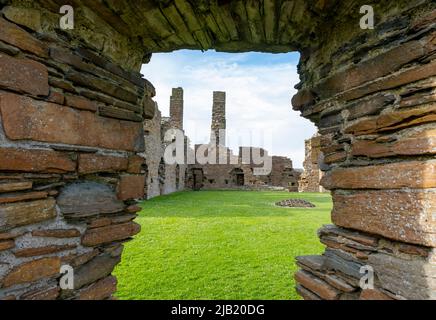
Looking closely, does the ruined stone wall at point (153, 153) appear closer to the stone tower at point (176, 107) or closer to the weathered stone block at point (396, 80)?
the stone tower at point (176, 107)

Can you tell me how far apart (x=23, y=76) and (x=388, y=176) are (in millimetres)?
2272

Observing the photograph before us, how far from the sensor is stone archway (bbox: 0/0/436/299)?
1551 millimetres

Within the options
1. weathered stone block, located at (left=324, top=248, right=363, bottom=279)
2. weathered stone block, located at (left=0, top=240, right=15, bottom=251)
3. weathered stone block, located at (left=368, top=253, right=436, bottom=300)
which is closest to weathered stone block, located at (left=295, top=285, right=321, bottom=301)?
weathered stone block, located at (left=324, top=248, right=363, bottom=279)

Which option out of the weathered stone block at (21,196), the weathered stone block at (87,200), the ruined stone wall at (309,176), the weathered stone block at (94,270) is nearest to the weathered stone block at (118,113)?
the weathered stone block at (87,200)

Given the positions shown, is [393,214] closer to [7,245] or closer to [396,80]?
[396,80]

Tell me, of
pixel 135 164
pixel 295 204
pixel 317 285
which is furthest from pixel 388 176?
pixel 295 204

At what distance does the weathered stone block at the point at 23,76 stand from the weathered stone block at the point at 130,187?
0.84 metres

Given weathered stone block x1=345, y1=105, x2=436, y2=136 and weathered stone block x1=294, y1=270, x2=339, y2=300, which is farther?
weathered stone block x1=294, y1=270, x2=339, y2=300

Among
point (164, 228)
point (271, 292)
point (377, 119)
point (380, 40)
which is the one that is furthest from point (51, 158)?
point (164, 228)

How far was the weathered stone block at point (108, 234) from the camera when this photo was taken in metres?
1.93

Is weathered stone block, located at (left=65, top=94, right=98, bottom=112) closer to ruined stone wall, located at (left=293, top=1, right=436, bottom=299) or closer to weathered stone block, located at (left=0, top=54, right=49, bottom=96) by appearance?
weathered stone block, located at (left=0, top=54, right=49, bottom=96)

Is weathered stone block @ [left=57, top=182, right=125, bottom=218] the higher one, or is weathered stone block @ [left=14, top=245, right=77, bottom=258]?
weathered stone block @ [left=57, top=182, right=125, bottom=218]

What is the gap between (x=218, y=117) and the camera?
23.3 meters

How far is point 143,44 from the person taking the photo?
2.42 meters
